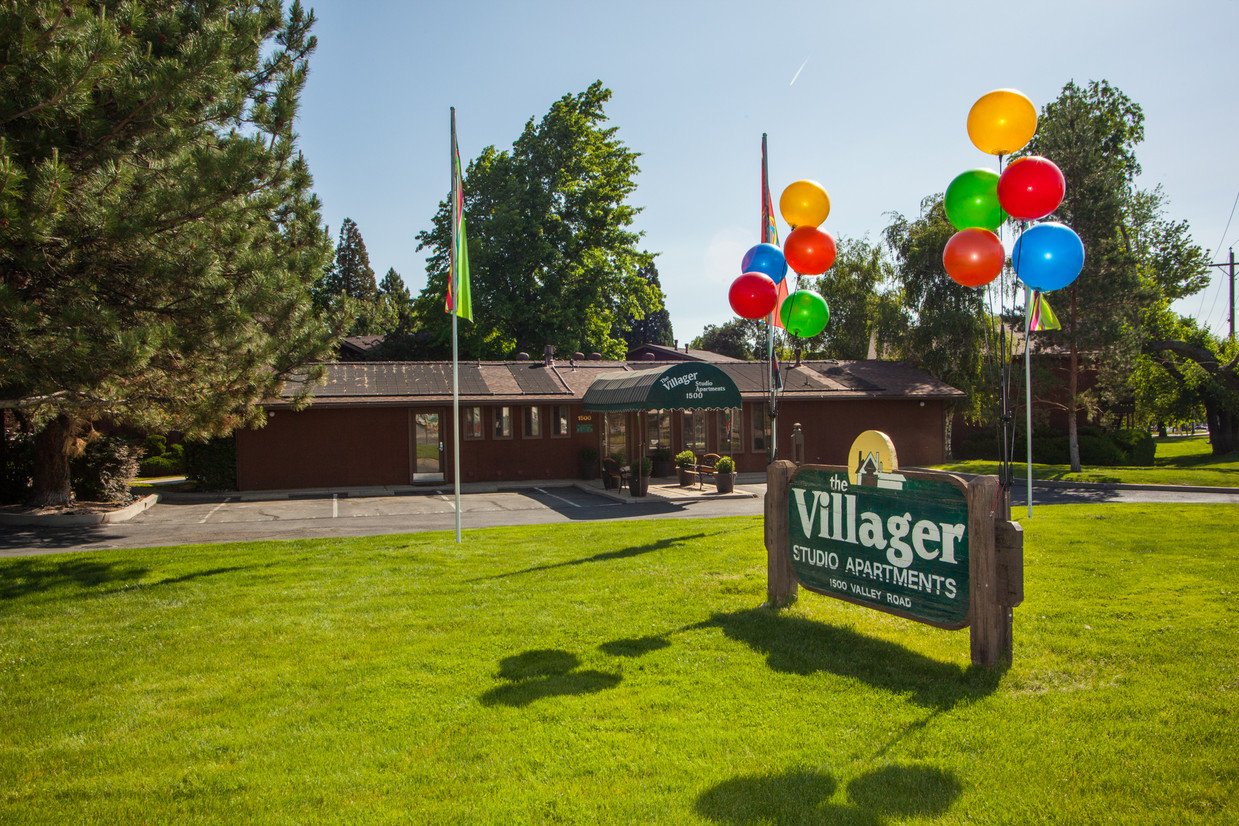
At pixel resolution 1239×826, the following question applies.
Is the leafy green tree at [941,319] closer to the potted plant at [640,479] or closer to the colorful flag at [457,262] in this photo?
the potted plant at [640,479]

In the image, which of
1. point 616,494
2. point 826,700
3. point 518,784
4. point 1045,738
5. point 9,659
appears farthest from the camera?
point 616,494

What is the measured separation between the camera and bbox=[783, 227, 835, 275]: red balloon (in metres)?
9.12

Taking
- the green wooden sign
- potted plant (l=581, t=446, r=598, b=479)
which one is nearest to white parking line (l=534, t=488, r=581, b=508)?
potted plant (l=581, t=446, r=598, b=479)

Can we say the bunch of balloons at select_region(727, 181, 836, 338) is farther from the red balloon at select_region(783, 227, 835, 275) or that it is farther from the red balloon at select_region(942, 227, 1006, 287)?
the red balloon at select_region(942, 227, 1006, 287)

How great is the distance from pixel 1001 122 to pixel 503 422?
716 inches

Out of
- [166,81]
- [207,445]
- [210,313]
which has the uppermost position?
[166,81]

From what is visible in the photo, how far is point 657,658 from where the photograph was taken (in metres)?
6.16

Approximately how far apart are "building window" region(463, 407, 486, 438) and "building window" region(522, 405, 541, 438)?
1336mm

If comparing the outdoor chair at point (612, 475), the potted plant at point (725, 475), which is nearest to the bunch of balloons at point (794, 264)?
the potted plant at point (725, 475)

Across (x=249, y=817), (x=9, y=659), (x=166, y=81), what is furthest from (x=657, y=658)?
(x=166, y=81)

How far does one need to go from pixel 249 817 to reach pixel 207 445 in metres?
19.6

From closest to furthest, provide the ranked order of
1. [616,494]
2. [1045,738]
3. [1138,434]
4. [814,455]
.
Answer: [1045,738]
[616,494]
[814,455]
[1138,434]

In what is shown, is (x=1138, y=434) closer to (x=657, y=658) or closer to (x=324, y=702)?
(x=657, y=658)

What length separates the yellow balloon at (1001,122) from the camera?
7.06m
